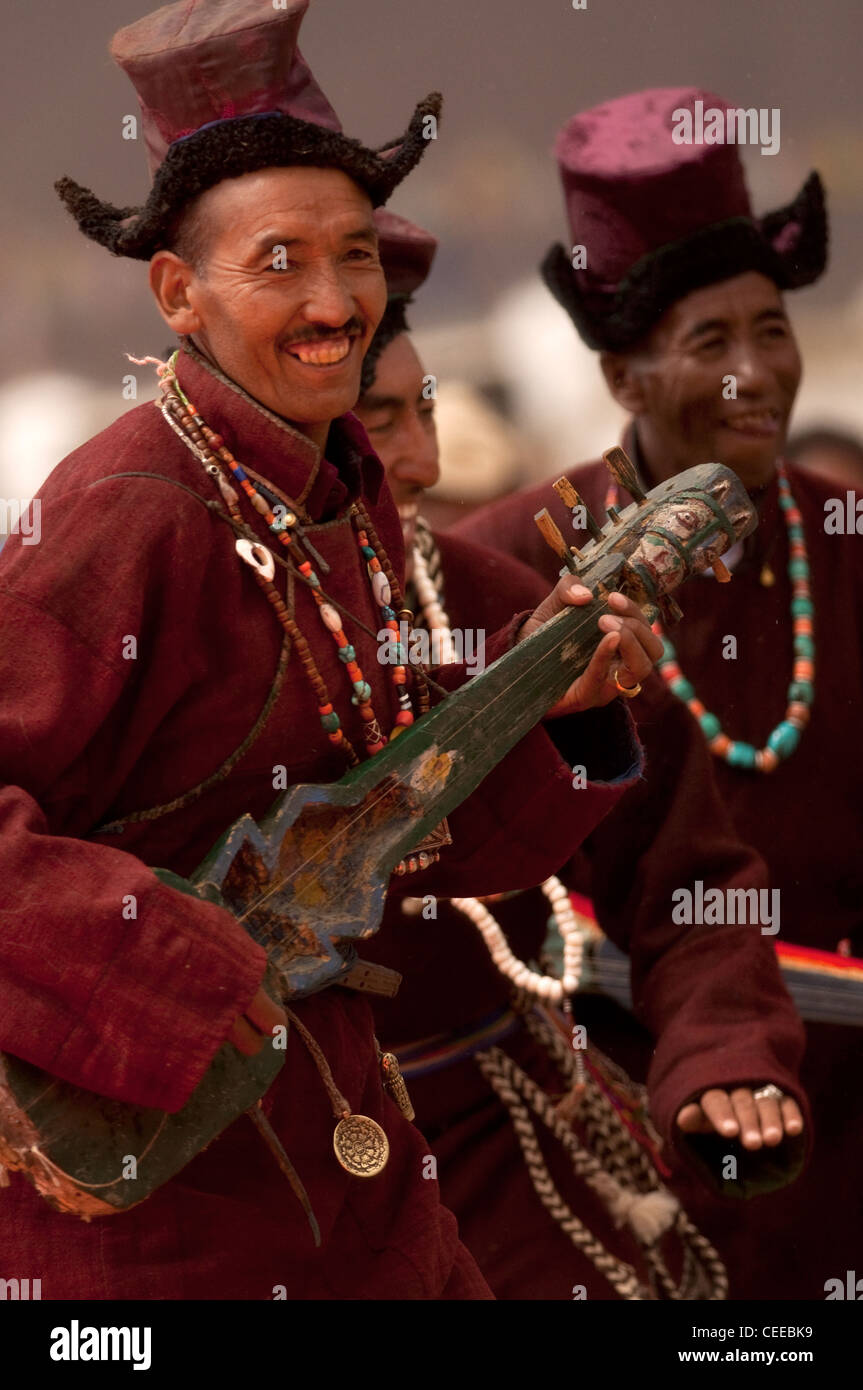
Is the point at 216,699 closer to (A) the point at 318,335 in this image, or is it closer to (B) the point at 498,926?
(A) the point at 318,335

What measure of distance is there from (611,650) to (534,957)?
1.16 meters

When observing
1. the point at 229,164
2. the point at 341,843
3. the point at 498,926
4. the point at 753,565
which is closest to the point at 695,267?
the point at 753,565

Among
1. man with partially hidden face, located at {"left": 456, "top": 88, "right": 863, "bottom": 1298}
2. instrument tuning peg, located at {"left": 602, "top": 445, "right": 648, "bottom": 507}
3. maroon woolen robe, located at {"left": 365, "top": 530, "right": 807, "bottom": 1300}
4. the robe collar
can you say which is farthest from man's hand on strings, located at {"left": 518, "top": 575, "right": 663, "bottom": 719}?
man with partially hidden face, located at {"left": 456, "top": 88, "right": 863, "bottom": 1298}

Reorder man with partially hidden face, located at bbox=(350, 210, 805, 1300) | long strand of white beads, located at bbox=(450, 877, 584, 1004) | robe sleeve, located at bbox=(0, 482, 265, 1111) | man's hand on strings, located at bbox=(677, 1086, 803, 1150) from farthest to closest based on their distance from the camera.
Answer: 1. long strand of white beads, located at bbox=(450, 877, 584, 1004)
2. man with partially hidden face, located at bbox=(350, 210, 805, 1300)
3. man's hand on strings, located at bbox=(677, 1086, 803, 1150)
4. robe sleeve, located at bbox=(0, 482, 265, 1111)

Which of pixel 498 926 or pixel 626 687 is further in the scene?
pixel 498 926

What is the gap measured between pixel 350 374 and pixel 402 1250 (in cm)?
93

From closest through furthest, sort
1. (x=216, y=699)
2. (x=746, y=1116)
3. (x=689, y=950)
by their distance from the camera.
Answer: (x=216, y=699), (x=746, y=1116), (x=689, y=950)

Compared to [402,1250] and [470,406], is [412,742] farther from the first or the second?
[470,406]

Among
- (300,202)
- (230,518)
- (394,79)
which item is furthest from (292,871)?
(394,79)

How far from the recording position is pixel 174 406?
6.93 feet

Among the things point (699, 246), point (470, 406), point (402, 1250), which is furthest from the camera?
point (470, 406)

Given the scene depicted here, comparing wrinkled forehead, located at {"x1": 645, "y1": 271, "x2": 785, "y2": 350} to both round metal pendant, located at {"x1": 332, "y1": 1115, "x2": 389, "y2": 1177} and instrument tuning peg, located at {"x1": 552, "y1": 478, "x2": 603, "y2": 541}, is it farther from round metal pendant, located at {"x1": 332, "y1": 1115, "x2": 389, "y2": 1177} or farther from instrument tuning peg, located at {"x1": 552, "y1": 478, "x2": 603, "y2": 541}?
round metal pendant, located at {"x1": 332, "y1": 1115, "x2": 389, "y2": 1177}

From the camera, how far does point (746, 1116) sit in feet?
8.70

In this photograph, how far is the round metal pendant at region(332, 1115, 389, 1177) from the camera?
83.2 inches
